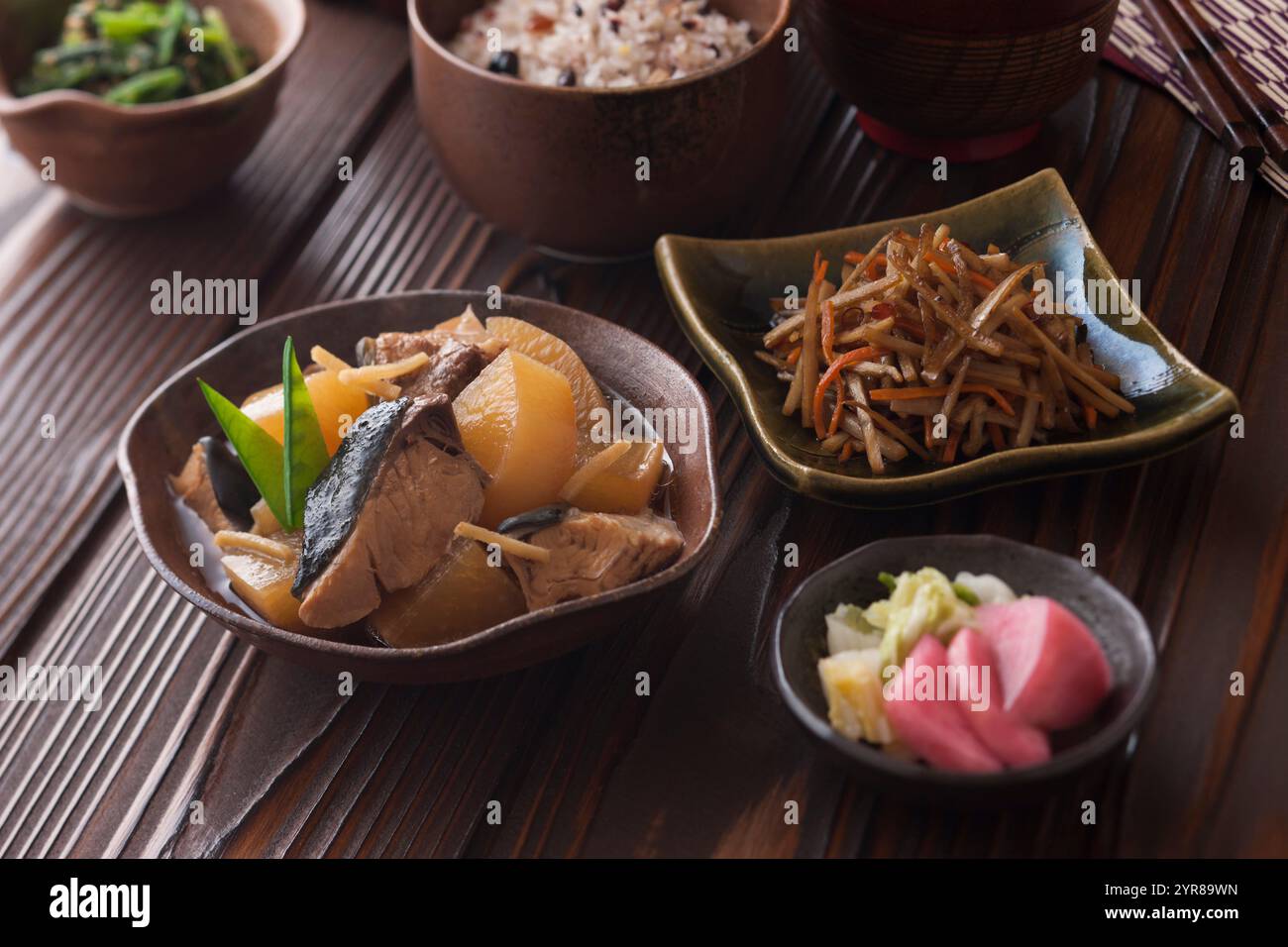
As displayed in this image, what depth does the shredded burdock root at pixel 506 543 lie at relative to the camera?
160cm

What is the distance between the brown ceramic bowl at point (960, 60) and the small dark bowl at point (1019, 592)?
1.01 meters

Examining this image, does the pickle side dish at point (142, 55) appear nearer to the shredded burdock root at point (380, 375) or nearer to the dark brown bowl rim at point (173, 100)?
the dark brown bowl rim at point (173, 100)

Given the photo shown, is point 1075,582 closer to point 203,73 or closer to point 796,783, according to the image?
point 796,783

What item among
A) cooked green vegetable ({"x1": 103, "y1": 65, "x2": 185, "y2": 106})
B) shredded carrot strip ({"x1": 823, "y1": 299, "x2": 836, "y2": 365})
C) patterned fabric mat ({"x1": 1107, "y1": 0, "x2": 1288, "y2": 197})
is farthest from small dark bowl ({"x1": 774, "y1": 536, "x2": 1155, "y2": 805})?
cooked green vegetable ({"x1": 103, "y1": 65, "x2": 185, "y2": 106})

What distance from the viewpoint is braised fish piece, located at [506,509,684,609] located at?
1.58 metres

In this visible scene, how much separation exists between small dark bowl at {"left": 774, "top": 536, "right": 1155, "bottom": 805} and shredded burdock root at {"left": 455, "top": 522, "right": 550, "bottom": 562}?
329 millimetres

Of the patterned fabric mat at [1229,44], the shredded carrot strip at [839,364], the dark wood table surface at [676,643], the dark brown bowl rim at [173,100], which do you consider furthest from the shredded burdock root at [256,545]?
the patterned fabric mat at [1229,44]

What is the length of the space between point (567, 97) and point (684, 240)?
31 centimetres

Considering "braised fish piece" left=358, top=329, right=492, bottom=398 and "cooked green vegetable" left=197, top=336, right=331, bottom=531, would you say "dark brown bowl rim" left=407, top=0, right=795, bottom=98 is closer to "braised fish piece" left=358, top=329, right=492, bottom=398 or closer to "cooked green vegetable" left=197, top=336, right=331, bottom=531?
"braised fish piece" left=358, top=329, right=492, bottom=398

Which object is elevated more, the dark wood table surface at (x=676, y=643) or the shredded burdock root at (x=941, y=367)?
the shredded burdock root at (x=941, y=367)

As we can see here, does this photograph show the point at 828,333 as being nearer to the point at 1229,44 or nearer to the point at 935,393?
the point at 935,393

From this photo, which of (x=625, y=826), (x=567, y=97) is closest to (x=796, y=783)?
(x=625, y=826)

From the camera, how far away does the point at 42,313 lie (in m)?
2.58

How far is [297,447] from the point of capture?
174 centimetres
